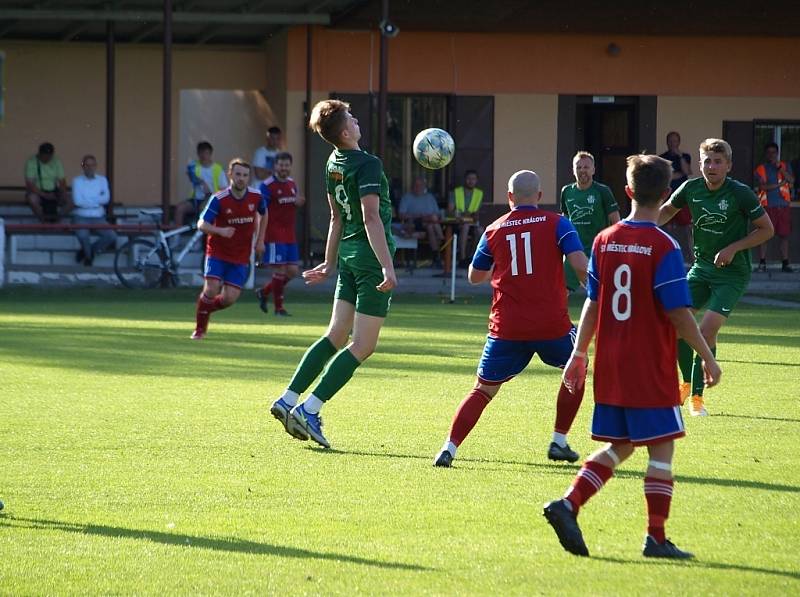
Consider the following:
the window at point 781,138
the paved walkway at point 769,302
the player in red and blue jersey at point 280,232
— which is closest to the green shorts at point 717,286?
the player in red and blue jersey at point 280,232

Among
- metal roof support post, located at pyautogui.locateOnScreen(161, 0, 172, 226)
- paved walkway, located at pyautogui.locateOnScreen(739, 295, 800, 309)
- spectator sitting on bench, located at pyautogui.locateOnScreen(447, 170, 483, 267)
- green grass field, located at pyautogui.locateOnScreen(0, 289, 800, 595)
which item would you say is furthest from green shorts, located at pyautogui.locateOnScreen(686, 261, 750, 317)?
spectator sitting on bench, located at pyautogui.locateOnScreen(447, 170, 483, 267)

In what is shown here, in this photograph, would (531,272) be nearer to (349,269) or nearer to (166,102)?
(349,269)

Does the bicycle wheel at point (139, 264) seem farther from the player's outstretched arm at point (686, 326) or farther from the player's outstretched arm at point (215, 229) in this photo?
the player's outstretched arm at point (686, 326)

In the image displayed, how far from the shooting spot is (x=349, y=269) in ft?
28.8

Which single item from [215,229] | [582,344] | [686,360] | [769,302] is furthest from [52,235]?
[582,344]

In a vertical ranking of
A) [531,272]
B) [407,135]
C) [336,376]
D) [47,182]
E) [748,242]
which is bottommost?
[336,376]

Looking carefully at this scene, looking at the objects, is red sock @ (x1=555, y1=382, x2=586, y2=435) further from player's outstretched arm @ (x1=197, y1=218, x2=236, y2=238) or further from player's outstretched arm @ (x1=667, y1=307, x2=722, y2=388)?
player's outstretched arm @ (x1=197, y1=218, x2=236, y2=238)

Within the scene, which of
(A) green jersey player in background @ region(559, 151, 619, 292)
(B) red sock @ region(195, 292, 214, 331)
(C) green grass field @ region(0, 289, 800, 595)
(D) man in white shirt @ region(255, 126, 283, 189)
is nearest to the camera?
(C) green grass field @ region(0, 289, 800, 595)

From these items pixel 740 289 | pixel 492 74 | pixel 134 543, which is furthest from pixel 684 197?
pixel 492 74

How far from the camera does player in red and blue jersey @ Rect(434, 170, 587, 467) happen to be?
26.1 feet

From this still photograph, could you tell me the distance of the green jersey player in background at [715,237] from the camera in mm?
10344

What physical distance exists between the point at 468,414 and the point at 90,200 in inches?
715

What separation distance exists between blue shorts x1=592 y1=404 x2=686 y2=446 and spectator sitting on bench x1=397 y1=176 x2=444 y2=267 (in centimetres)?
2021

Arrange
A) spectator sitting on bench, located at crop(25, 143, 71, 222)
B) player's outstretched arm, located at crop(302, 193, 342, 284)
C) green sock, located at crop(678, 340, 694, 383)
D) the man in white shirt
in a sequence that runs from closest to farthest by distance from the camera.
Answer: player's outstretched arm, located at crop(302, 193, 342, 284) < green sock, located at crop(678, 340, 694, 383) < the man in white shirt < spectator sitting on bench, located at crop(25, 143, 71, 222)
